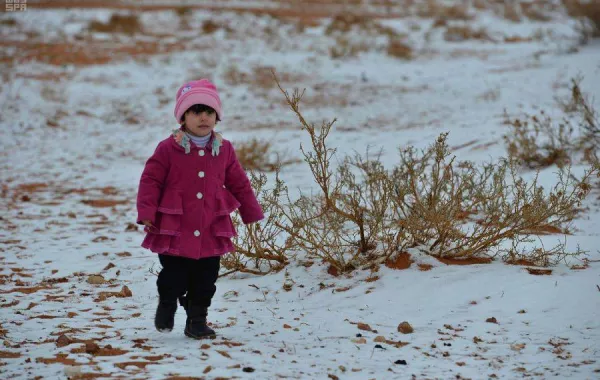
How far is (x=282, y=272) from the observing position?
4875mm

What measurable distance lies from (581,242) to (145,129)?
8314 mm

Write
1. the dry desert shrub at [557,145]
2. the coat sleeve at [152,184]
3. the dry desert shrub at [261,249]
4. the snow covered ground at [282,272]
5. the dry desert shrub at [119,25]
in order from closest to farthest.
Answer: the snow covered ground at [282,272], the coat sleeve at [152,184], the dry desert shrub at [261,249], the dry desert shrub at [557,145], the dry desert shrub at [119,25]

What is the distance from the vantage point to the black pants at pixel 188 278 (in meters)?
3.72

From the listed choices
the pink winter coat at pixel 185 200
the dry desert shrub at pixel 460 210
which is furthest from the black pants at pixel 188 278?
the dry desert shrub at pixel 460 210

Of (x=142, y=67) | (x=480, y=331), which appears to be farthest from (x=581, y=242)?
(x=142, y=67)

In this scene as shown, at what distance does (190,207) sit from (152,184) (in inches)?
8.7

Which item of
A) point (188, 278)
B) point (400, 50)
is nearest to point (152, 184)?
point (188, 278)

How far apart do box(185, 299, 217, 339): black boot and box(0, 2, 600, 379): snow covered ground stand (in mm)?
82

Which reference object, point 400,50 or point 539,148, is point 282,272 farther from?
point 400,50

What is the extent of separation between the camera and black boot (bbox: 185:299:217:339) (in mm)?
3719

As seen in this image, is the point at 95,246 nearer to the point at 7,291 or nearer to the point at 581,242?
the point at 7,291

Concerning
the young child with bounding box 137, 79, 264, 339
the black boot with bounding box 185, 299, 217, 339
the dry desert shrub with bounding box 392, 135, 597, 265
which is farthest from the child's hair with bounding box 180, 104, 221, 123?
the dry desert shrub with bounding box 392, 135, 597, 265

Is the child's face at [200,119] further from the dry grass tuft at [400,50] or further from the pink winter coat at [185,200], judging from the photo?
the dry grass tuft at [400,50]

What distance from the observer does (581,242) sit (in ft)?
16.3
